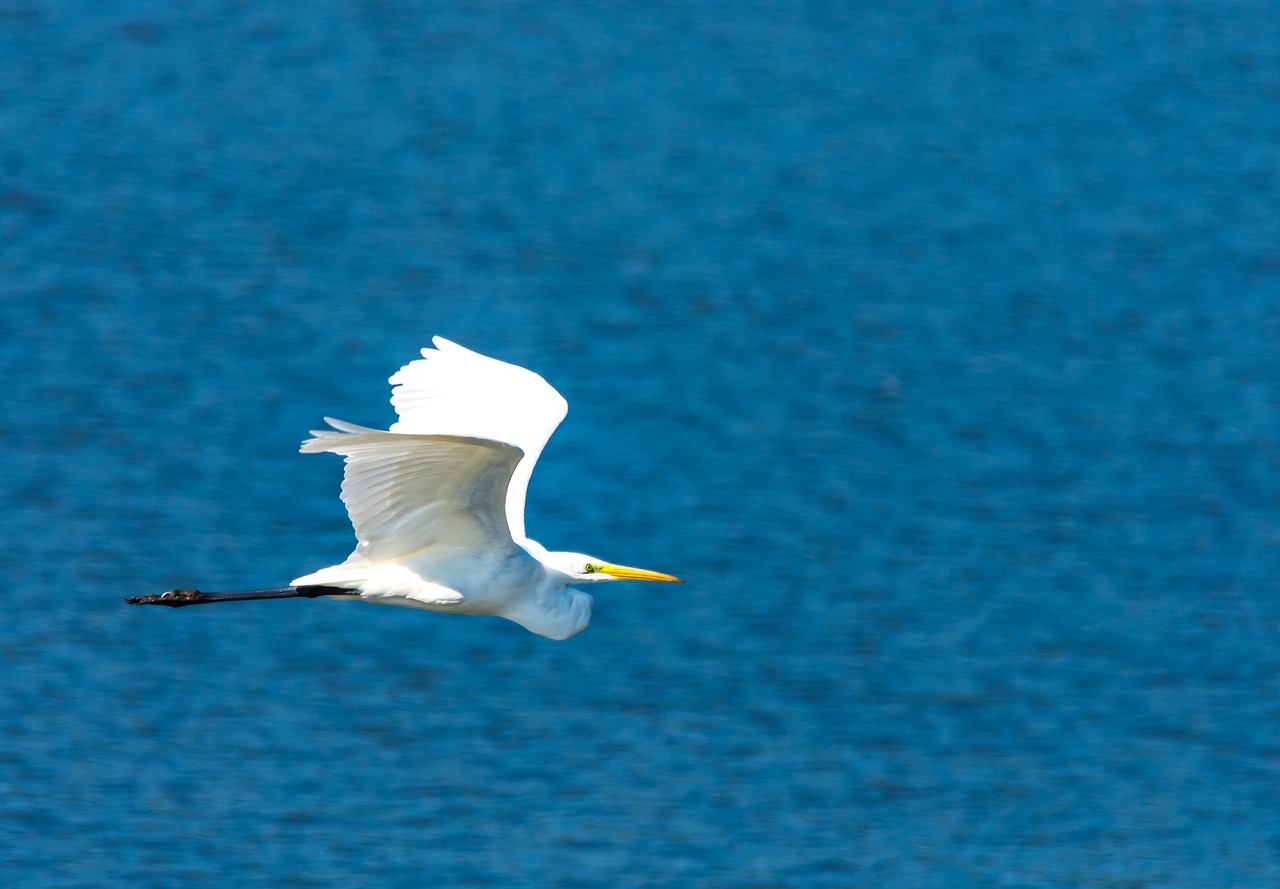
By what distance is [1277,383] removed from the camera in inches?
460

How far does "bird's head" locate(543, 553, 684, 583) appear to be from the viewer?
297 inches

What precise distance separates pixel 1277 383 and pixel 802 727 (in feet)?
14.3

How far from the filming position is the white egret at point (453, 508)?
6.38 metres

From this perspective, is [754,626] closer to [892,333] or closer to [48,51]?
[892,333]

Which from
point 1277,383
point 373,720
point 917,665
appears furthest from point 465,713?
point 1277,383

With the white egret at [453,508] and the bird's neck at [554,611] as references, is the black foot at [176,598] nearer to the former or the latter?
the white egret at [453,508]

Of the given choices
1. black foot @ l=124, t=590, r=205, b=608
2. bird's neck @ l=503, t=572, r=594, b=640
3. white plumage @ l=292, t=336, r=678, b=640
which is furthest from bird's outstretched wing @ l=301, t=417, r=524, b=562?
black foot @ l=124, t=590, r=205, b=608

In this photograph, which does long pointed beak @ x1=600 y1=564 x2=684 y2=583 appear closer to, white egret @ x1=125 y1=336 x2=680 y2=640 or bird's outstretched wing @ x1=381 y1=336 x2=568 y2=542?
white egret @ x1=125 y1=336 x2=680 y2=640

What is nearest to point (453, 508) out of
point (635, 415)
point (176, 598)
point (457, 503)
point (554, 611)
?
point (457, 503)

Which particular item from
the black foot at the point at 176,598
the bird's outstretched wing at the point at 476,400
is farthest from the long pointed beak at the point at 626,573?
the black foot at the point at 176,598

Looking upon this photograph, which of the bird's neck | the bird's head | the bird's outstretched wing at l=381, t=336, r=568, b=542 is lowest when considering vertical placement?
the bird's neck

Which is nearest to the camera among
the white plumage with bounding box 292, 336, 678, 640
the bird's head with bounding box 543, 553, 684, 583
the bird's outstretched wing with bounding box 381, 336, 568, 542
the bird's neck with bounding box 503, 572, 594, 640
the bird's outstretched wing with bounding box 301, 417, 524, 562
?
the bird's outstretched wing with bounding box 301, 417, 524, 562

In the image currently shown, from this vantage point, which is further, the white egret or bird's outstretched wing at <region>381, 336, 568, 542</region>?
bird's outstretched wing at <region>381, 336, 568, 542</region>

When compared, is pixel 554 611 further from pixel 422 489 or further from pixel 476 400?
pixel 476 400
